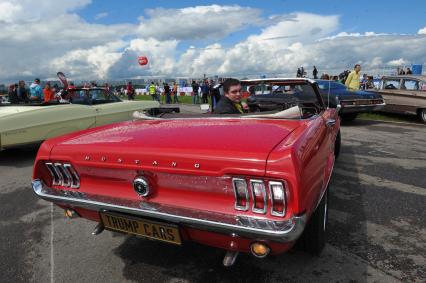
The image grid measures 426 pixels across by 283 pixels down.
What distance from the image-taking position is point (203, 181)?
219cm

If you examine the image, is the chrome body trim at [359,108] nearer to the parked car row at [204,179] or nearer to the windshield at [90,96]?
the windshield at [90,96]

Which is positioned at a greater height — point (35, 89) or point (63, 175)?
point (35, 89)

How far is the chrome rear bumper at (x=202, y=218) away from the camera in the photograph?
1935 mm

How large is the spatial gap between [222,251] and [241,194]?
106cm

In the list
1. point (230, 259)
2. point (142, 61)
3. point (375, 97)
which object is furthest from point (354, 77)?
point (142, 61)

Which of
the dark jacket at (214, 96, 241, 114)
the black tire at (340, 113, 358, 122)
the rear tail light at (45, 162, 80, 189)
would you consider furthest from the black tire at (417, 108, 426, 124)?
the rear tail light at (45, 162, 80, 189)

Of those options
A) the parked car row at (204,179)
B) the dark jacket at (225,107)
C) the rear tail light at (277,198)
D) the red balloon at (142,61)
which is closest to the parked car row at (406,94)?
the dark jacket at (225,107)

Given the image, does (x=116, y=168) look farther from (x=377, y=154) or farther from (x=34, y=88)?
(x=34, y=88)

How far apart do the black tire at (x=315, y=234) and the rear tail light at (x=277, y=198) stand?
67cm

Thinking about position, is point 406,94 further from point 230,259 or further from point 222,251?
point 230,259

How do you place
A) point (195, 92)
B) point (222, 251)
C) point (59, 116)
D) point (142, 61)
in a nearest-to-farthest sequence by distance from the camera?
point (222, 251), point (59, 116), point (195, 92), point (142, 61)

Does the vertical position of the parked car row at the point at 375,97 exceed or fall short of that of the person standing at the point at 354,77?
it falls short

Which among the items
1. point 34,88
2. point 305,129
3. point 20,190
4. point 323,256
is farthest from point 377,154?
point 34,88

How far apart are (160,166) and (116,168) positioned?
1.20ft
